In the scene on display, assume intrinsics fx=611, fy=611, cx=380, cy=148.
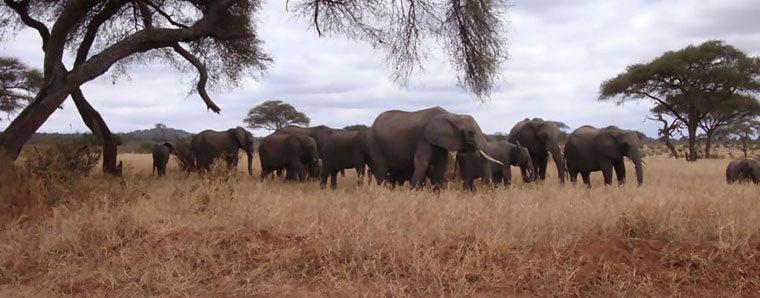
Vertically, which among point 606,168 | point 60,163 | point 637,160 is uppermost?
point 60,163

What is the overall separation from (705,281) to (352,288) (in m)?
2.65

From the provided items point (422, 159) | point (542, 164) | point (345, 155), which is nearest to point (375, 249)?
point (422, 159)

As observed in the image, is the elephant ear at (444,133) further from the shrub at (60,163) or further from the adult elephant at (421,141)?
the shrub at (60,163)

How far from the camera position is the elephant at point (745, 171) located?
43.3 ft

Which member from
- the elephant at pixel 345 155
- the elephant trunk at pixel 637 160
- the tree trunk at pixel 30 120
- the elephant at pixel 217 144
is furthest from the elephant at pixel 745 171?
the tree trunk at pixel 30 120

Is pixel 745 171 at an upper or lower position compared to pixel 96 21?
lower

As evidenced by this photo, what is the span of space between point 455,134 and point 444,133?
0.18m

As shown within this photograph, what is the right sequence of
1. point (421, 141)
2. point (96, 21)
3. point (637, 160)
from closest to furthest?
1. point (421, 141)
2. point (637, 160)
3. point (96, 21)

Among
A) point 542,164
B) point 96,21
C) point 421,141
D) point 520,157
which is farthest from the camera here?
point 542,164

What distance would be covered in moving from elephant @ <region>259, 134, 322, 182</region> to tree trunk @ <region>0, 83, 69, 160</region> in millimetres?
5023

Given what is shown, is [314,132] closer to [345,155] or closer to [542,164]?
[345,155]

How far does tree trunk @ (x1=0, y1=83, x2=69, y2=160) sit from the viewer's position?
31.1 feet

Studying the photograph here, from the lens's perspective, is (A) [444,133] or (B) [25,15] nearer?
(A) [444,133]

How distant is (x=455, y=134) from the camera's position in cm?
1000
